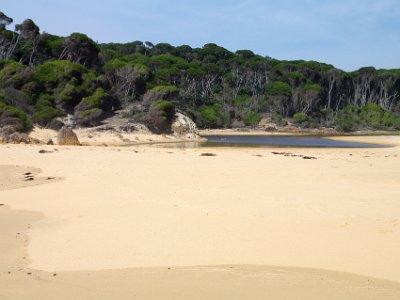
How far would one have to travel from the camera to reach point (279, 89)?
64.6 m

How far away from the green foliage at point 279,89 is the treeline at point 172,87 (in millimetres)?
146

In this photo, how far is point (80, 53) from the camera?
4391 centimetres

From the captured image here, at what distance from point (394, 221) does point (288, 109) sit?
195 feet

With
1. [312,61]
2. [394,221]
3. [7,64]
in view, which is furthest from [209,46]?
[394,221]

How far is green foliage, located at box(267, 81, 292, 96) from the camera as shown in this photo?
2530 inches

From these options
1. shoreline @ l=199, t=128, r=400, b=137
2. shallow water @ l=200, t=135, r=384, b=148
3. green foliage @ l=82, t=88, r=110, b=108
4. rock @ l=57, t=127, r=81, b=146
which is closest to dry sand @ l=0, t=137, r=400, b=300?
rock @ l=57, t=127, r=81, b=146

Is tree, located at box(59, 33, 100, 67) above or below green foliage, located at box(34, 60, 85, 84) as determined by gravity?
above

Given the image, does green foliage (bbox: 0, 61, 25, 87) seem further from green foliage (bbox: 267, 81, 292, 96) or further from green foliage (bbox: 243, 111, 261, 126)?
green foliage (bbox: 267, 81, 292, 96)

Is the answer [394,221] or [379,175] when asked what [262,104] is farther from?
[394,221]

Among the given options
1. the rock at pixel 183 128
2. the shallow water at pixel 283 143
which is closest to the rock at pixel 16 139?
the shallow water at pixel 283 143

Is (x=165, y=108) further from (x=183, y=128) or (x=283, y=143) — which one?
(x=283, y=143)

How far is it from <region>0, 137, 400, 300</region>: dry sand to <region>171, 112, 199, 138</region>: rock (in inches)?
1074

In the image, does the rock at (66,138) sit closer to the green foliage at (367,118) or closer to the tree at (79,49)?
the tree at (79,49)

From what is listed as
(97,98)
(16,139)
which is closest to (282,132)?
(97,98)
